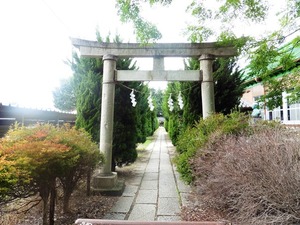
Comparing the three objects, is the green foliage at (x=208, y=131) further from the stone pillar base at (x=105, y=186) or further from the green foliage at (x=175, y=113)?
the green foliage at (x=175, y=113)

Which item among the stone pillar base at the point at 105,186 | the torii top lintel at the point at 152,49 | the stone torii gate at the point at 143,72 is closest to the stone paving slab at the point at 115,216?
the stone pillar base at the point at 105,186

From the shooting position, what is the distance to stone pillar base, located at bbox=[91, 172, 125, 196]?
174 inches

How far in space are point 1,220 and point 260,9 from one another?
592 cm

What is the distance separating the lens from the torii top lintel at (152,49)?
195 inches

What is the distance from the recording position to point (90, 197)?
4.20 meters

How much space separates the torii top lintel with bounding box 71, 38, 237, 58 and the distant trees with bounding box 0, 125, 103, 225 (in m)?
2.37

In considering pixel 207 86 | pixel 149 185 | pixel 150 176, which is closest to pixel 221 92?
pixel 207 86

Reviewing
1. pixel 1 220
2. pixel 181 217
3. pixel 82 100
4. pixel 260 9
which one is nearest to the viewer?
pixel 1 220

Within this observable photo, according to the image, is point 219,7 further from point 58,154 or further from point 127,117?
point 58,154

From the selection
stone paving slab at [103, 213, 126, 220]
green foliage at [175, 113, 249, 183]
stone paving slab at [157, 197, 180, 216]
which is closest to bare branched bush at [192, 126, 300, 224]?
green foliage at [175, 113, 249, 183]

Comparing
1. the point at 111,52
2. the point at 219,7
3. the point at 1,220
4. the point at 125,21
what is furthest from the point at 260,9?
the point at 1,220

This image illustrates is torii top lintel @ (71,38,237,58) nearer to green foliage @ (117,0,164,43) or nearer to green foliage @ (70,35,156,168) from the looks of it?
green foliage @ (117,0,164,43)

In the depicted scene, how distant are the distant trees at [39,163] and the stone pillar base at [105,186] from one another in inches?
42.8

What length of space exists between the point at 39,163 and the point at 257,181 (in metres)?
2.51
